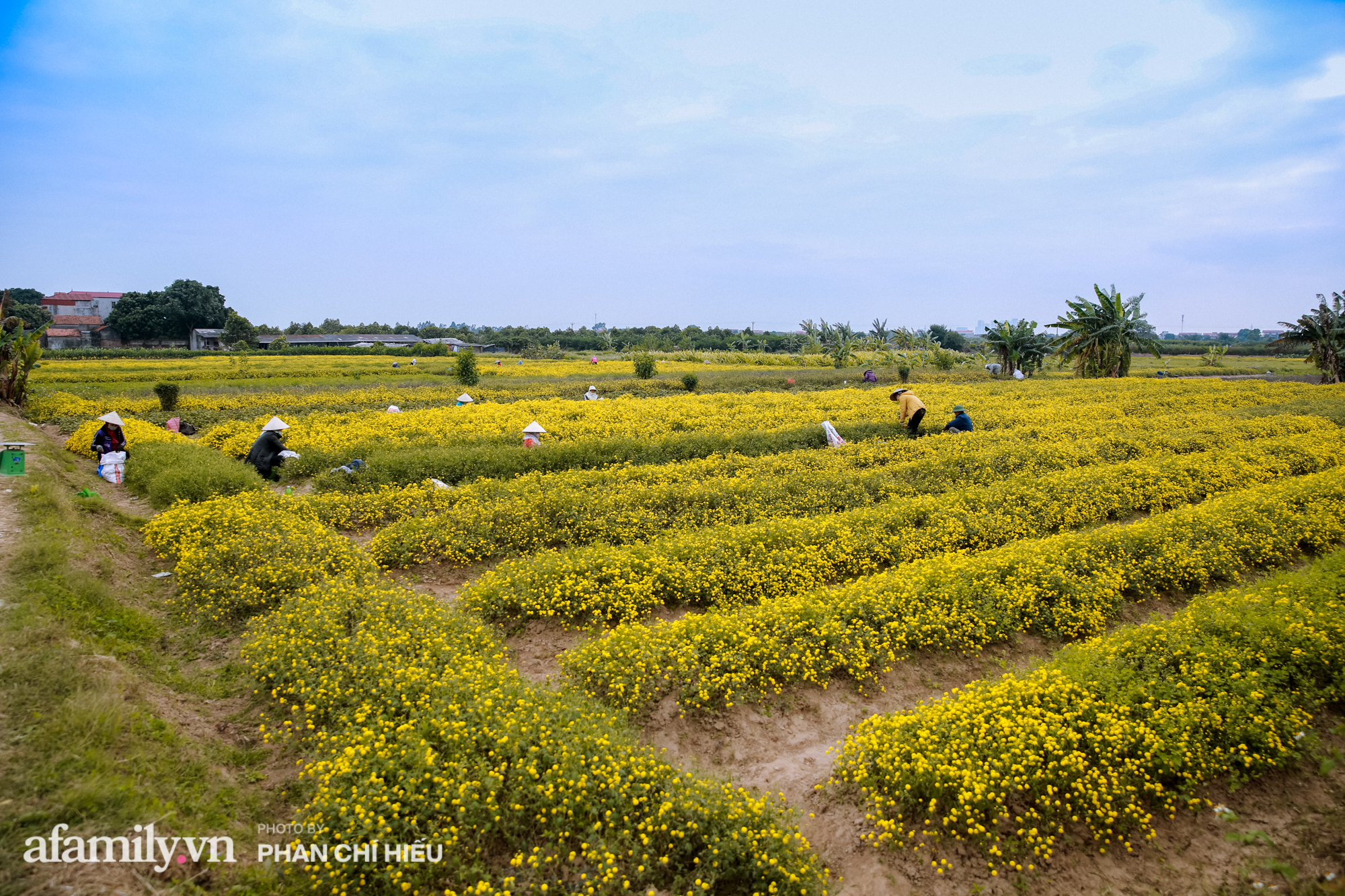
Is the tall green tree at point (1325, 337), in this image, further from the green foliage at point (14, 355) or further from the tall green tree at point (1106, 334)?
the green foliage at point (14, 355)

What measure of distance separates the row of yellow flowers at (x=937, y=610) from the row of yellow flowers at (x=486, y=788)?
96cm

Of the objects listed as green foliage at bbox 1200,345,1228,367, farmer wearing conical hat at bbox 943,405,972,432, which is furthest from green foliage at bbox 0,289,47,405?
green foliage at bbox 1200,345,1228,367

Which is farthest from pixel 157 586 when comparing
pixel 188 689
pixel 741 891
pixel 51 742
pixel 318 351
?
pixel 318 351

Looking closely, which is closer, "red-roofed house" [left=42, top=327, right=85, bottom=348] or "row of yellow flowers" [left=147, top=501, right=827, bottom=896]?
"row of yellow flowers" [left=147, top=501, right=827, bottom=896]

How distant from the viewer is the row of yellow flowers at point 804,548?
7.67 meters

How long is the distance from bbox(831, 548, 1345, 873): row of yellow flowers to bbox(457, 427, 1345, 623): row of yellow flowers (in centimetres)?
292

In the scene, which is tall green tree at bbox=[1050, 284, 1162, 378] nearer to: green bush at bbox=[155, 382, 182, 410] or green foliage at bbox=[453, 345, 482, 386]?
green foliage at bbox=[453, 345, 482, 386]

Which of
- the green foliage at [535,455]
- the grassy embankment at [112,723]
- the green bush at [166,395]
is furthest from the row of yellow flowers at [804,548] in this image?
the green bush at [166,395]

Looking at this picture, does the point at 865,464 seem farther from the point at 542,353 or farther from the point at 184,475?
the point at 542,353

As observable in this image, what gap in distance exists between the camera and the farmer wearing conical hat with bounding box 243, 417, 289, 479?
44.5 feet

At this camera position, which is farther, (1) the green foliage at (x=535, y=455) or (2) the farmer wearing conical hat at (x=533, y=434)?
(2) the farmer wearing conical hat at (x=533, y=434)

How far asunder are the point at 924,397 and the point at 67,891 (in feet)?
95.3

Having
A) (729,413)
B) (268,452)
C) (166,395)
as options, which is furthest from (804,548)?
(166,395)

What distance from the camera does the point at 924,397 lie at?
28.0 metres
